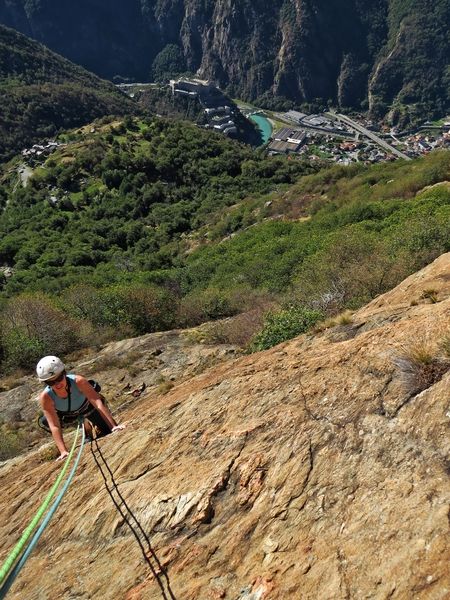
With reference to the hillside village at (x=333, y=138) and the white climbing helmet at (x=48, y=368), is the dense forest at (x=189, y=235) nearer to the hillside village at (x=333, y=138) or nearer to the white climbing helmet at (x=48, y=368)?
the white climbing helmet at (x=48, y=368)

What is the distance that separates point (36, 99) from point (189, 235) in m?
86.8

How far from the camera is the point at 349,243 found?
24.3 m

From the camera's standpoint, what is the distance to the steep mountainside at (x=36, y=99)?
11875 centimetres

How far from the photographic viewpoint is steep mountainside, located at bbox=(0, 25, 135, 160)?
11875cm

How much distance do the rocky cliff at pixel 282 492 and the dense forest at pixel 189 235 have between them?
608cm

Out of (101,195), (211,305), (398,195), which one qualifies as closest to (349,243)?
(211,305)

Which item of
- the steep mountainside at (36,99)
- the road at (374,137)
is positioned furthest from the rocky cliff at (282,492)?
the road at (374,137)

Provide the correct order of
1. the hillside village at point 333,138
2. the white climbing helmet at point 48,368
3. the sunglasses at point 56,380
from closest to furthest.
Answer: the white climbing helmet at point 48,368, the sunglasses at point 56,380, the hillside village at point 333,138

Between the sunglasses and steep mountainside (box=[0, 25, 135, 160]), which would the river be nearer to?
steep mountainside (box=[0, 25, 135, 160])

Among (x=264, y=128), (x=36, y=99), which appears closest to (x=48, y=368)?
(x=36, y=99)

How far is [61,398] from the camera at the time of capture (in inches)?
325

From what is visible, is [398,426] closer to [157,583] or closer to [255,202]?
[157,583]

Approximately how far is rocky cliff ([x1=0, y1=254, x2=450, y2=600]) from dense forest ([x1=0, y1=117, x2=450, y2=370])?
6082mm

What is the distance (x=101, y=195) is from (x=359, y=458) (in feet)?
282
